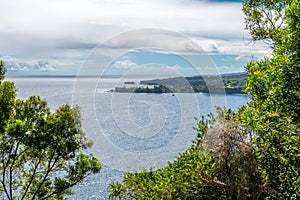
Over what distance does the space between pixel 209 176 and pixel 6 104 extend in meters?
5.96

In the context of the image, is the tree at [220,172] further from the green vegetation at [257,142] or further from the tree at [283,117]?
the tree at [283,117]

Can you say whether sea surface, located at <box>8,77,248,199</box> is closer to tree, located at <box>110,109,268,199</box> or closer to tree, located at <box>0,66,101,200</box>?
tree, located at <box>0,66,101,200</box>

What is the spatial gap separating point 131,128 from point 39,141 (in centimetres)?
2953

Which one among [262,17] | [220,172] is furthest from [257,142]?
[262,17]

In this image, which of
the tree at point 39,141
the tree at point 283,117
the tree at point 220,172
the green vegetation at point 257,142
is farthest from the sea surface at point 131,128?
the tree at point 283,117

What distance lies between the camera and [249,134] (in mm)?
7500

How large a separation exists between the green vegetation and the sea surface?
12767mm

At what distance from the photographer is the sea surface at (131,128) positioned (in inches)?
1062

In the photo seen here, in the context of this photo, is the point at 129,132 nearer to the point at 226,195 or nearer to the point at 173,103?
the point at 173,103

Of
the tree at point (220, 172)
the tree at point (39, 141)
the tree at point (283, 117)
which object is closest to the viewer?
the tree at point (283, 117)

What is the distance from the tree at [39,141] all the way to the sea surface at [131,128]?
10.9 meters

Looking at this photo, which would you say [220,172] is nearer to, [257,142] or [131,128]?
[257,142]

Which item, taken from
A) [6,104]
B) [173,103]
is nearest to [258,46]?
[6,104]

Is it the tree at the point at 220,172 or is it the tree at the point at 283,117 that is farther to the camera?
the tree at the point at 220,172
